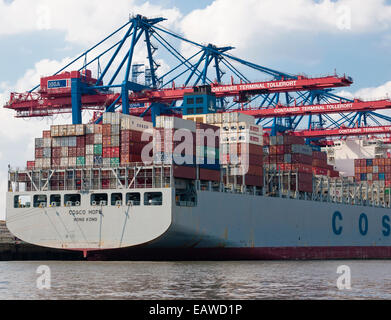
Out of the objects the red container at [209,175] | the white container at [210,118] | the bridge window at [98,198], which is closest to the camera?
the bridge window at [98,198]

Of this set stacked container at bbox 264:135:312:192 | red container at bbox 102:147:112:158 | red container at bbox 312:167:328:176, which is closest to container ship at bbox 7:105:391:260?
red container at bbox 102:147:112:158

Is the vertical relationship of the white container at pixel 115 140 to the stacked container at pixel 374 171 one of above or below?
above

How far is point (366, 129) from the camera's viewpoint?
2913 inches

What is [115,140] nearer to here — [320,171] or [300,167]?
[300,167]

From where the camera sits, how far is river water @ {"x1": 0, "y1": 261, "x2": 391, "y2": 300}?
25.9 m

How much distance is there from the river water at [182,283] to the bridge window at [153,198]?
6.02m

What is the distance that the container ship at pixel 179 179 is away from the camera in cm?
4603

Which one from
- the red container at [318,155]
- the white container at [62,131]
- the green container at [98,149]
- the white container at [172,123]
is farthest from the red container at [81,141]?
the red container at [318,155]

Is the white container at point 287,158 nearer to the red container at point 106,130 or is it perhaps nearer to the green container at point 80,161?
the red container at point 106,130

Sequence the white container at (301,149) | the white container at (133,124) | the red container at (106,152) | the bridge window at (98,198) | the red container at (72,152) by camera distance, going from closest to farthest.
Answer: the bridge window at (98,198) < the white container at (133,124) < the red container at (106,152) < the red container at (72,152) < the white container at (301,149)

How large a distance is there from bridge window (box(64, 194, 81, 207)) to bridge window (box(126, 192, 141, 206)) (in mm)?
3787

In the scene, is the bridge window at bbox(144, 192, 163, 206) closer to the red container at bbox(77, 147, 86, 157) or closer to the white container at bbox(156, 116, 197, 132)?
the white container at bbox(156, 116, 197, 132)

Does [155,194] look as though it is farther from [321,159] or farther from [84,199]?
[321,159]
